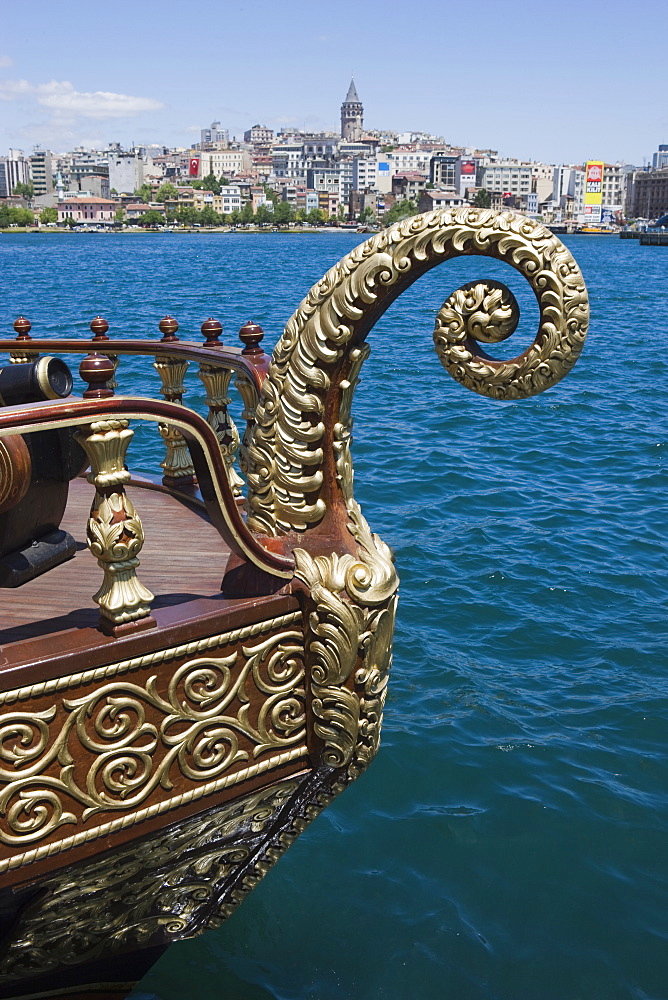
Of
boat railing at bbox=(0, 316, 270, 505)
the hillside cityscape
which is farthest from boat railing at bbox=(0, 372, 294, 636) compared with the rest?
the hillside cityscape

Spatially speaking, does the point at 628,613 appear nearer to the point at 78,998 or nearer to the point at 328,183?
the point at 78,998

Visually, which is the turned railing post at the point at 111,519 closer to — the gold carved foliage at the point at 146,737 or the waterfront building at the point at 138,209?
the gold carved foliage at the point at 146,737

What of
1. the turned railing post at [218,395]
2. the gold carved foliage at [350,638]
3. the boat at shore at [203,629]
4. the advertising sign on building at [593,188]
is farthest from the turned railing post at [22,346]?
the advertising sign on building at [593,188]

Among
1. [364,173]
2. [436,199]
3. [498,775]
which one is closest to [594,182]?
[436,199]

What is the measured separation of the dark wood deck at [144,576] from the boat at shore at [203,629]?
0.01 meters

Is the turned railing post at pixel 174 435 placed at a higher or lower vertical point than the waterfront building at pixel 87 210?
lower

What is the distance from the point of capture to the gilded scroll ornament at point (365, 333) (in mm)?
2447

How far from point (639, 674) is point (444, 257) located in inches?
169

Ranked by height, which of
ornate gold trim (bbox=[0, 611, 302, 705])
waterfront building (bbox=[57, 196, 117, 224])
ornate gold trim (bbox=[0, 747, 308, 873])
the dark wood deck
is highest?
waterfront building (bbox=[57, 196, 117, 224])

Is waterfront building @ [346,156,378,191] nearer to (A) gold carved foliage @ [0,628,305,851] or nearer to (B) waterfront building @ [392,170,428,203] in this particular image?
(B) waterfront building @ [392,170,428,203]

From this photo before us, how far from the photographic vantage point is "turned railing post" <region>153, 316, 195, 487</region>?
167 inches

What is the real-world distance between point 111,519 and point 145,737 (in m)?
0.58

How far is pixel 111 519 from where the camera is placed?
2.34 meters

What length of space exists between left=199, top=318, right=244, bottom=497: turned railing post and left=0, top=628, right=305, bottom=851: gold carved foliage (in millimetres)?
1258
